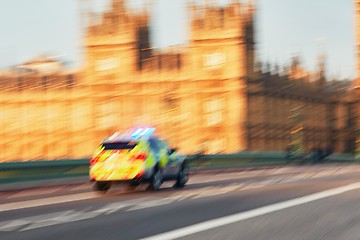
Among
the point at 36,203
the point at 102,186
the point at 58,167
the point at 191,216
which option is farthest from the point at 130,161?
the point at 191,216

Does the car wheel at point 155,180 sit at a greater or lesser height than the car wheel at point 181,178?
greater

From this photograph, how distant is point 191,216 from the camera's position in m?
12.0

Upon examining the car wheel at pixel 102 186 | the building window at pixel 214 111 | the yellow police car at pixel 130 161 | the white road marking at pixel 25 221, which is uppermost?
the white road marking at pixel 25 221

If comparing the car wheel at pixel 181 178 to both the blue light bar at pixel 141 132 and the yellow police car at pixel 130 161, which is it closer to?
the yellow police car at pixel 130 161

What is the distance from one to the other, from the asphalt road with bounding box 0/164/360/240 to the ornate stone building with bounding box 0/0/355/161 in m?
49.4

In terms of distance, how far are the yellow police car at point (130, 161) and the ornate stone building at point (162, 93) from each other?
150 feet

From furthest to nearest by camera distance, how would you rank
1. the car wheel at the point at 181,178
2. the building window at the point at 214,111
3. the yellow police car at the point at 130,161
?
the building window at the point at 214,111, the car wheel at the point at 181,178, the yellow police car at the point at 130,161

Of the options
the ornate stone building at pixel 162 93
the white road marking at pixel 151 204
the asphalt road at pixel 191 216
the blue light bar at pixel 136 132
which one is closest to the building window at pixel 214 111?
the ornate stone building at pixel 162 93

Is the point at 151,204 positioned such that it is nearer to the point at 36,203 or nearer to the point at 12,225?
the point at 36,203

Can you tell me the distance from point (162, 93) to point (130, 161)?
2212 inches

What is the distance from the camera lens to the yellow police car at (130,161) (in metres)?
19.2

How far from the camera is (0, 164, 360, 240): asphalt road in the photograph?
9586mm

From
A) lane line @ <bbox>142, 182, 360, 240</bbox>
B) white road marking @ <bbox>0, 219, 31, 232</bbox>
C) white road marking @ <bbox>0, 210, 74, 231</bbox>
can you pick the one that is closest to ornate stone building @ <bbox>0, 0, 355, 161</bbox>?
lane line @ <bbox>142, 182, 360, 240</bbox>

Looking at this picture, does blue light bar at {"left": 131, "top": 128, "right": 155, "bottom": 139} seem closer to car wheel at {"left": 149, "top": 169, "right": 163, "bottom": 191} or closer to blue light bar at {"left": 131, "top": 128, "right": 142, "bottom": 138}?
blue light bar at {"left": 131, "top": 128, "right": 142, "bottom": 138}
